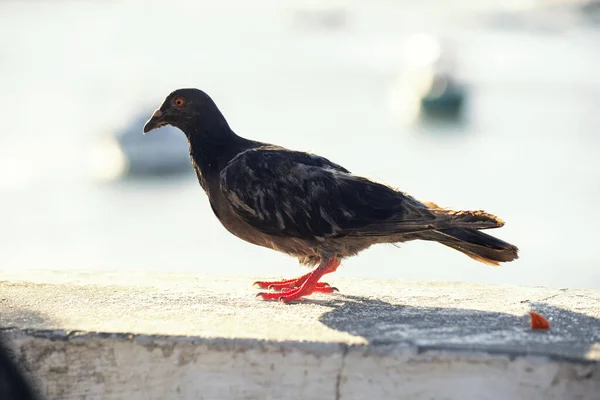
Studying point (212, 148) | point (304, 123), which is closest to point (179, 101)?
point (212, 148)

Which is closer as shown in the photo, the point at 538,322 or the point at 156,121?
the point at 538,322

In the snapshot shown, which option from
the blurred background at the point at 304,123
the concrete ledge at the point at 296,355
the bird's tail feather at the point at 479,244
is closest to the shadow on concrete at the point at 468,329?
the concrete ledge at the point at 296,355

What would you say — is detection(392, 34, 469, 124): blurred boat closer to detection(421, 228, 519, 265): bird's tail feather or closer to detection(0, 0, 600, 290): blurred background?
detection(0, 0, 600, 290): blurred background

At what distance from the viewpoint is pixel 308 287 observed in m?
6.00

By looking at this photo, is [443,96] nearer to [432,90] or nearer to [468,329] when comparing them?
[432,90]

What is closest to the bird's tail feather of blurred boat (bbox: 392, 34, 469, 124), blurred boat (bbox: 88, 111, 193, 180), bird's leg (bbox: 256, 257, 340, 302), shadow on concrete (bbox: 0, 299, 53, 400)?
bird's leg (bbox: 256, 257, 340, 302)

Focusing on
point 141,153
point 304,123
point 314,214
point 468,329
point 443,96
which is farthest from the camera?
point 443,96

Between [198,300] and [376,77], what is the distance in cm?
4239

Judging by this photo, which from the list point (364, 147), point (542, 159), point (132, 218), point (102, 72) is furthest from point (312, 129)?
point (102, 72)

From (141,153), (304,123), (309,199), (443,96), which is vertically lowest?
(309,199)

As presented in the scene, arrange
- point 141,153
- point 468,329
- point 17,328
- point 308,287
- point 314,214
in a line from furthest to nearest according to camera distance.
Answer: point 141,153 < point 314,214 < point 308,287 < point 468,329 < point 17,328

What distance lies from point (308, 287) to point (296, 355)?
153cm

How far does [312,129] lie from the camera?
107ft

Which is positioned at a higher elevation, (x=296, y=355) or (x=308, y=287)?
(x=308, y=287)
